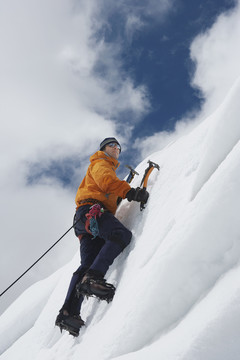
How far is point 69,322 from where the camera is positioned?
163 inches

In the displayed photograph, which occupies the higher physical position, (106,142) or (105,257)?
(106,142)

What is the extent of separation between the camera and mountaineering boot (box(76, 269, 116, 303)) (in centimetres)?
394

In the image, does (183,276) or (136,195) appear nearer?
(183,276)

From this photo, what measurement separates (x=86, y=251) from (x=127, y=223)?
32.6 inches

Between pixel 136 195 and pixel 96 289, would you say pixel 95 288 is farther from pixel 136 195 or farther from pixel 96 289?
pixel 136 195

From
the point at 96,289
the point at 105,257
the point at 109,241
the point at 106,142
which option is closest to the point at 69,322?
the point at 96,289

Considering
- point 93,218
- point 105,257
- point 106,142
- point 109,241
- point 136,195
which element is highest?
point 106,142

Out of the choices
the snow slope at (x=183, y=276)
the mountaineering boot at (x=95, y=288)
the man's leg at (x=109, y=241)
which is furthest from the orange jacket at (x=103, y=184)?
the mountaineering boot at (x=95, y=288)

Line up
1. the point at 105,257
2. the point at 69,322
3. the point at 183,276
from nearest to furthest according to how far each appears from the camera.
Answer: the point at 183,276 < the point at 69,322 < the point at 105,257

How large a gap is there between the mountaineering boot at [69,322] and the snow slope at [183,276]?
149mm

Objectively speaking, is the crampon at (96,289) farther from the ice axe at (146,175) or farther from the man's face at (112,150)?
the man's face at (112,150)

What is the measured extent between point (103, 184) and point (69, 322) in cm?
192

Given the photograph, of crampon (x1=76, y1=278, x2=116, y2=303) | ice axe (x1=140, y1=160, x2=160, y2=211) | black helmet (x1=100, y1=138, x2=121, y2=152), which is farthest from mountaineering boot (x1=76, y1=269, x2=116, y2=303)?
black helmet (x1=100, y1=138, x2=121, y2=152)

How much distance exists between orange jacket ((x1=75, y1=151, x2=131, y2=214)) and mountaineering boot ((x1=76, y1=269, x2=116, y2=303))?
4.14 ft
